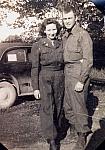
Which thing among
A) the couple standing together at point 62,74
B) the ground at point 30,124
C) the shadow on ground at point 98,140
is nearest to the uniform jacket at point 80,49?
the couple standing together at point 62,74

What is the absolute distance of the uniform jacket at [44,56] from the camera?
1.16 metres

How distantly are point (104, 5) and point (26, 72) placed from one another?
400 millimetres

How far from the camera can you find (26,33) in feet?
3.76

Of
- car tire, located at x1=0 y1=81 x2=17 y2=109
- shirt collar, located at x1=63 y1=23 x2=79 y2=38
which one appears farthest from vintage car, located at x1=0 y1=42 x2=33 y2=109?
shirt collar, located at x1=63 y1=23 x2=79 y2=38

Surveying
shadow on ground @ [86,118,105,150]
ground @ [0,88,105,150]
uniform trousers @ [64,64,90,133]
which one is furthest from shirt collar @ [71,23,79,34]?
shadow on ground @ [86,118,105,150]

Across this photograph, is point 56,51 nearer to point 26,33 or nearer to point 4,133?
point 26,33

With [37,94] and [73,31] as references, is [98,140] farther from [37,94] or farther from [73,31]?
[73,31]

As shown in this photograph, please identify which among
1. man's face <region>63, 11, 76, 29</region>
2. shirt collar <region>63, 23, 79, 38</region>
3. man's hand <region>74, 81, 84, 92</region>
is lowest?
man's hand <region>74, 81, 84, 92</region>

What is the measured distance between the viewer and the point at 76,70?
118 cm

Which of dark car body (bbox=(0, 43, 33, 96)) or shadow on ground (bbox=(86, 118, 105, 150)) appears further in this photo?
shadow on ground (bbox=(86, 118, 105, 150))

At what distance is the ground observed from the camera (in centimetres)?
114

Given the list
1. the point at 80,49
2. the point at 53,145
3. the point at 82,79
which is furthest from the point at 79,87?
the point at 53,145

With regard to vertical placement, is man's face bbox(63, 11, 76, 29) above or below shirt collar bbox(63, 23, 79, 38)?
above

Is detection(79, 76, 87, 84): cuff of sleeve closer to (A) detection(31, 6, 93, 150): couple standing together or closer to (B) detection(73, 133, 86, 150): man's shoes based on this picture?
(A) detection(31, 6, 93, 150): couple standing together
